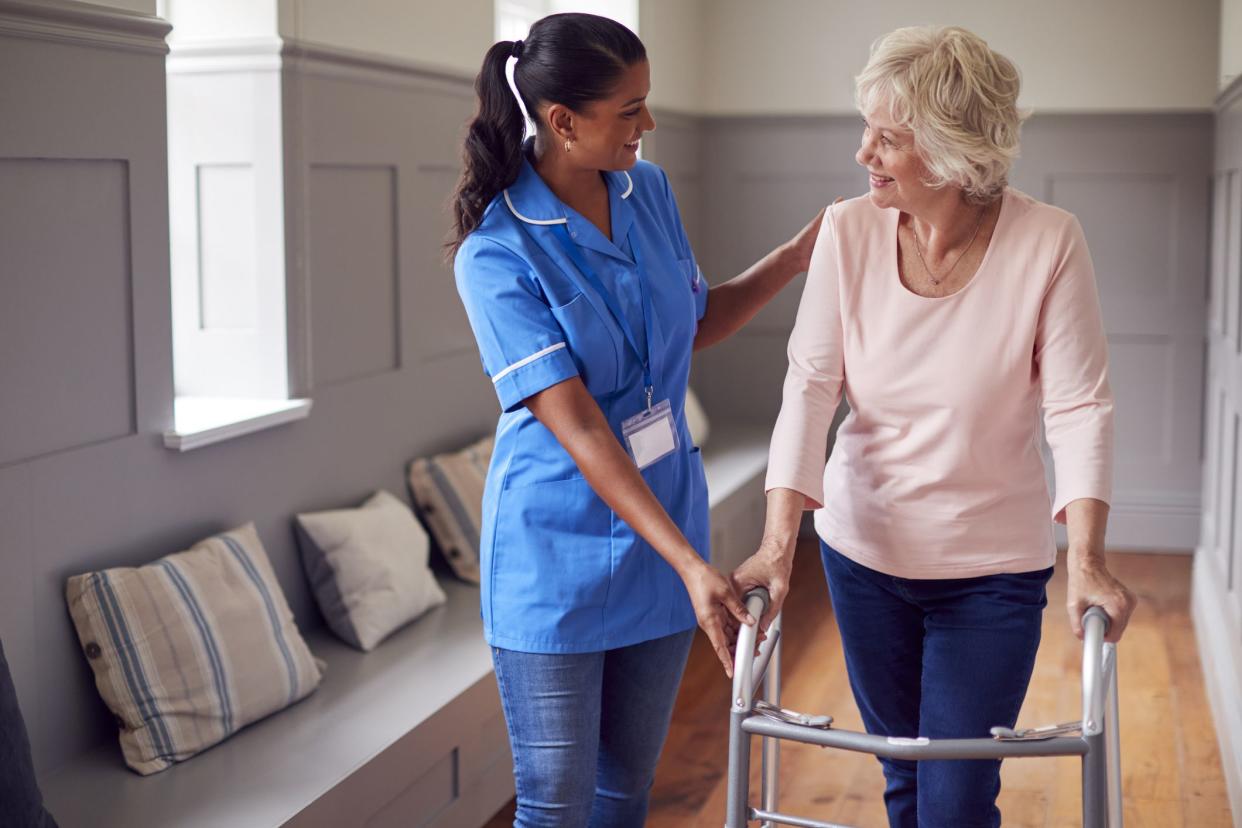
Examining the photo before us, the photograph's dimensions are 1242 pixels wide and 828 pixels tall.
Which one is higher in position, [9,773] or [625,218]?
[625,218]

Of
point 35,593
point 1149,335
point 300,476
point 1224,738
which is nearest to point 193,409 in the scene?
point 300,476

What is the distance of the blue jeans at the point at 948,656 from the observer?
1736mm

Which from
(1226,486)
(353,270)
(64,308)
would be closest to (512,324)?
(64,308)

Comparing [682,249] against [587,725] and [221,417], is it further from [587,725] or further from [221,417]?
[221,417]

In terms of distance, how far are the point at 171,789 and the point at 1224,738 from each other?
101 inches

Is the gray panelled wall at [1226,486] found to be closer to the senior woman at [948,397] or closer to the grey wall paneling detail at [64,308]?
the senior woman at [948,397]

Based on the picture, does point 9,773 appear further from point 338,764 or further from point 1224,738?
point 1224,738

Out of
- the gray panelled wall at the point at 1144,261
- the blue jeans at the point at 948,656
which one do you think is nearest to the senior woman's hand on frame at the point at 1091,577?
the blue jeans at the point at 948,656

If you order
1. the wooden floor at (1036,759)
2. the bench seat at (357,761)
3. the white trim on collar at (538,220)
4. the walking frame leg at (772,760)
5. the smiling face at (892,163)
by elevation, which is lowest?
the wooden floor at (1036,759)

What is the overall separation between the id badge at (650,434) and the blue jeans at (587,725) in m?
0.27

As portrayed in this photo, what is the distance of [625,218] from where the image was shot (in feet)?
6.20

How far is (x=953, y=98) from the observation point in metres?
1.64

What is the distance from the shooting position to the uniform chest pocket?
177 cm

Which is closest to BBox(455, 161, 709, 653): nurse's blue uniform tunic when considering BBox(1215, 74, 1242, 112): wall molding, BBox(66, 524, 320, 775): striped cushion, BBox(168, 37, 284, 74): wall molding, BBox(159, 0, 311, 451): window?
BBox(66, 524, 320, 775): striped cushion
